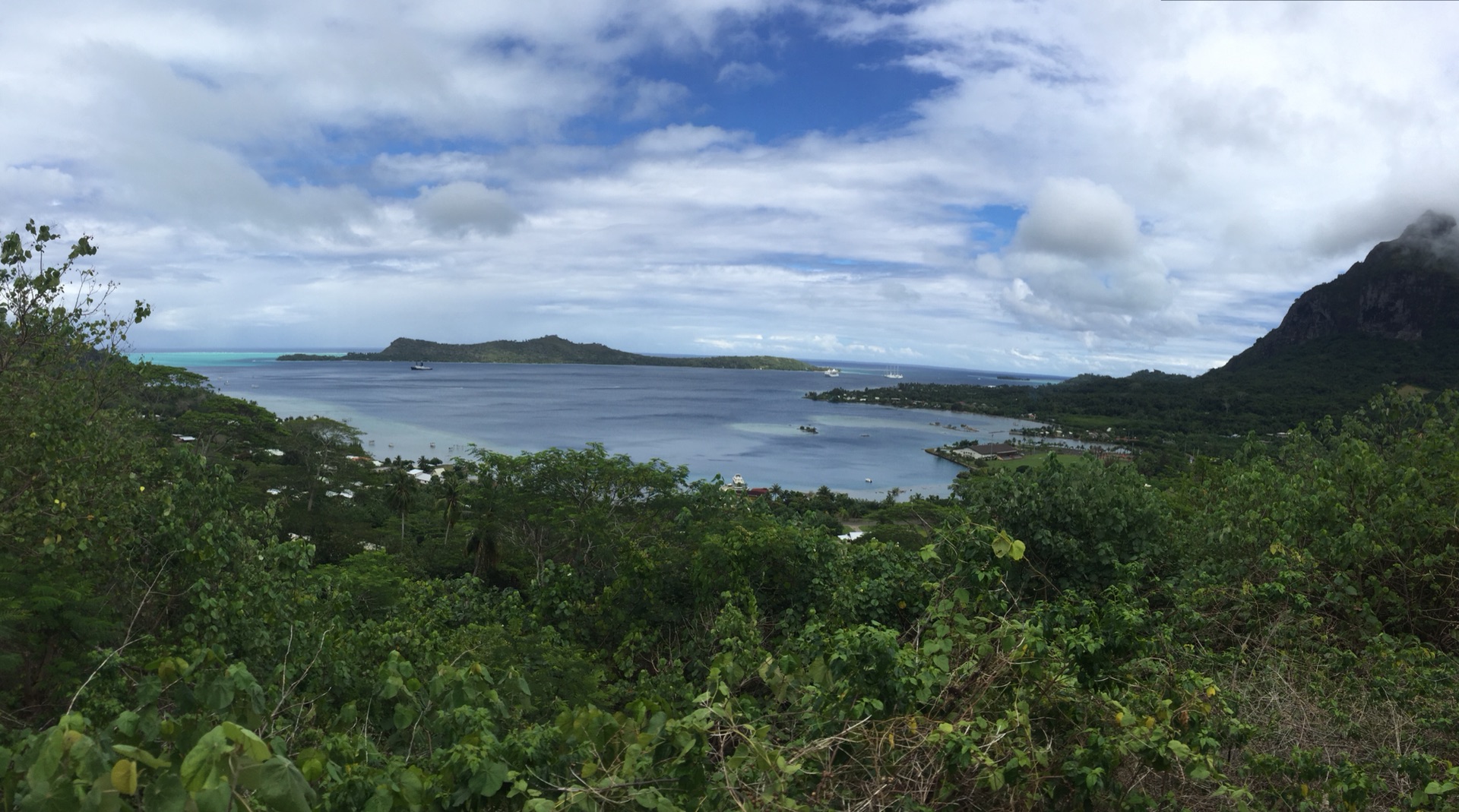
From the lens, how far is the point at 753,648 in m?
5.94

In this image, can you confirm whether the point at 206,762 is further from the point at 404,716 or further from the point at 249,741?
the point at 404,716

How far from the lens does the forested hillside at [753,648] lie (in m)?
2.41

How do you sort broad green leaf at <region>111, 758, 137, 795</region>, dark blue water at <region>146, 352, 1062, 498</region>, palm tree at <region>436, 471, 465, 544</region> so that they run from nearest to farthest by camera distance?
1. broad green leaf at <region>111, 758, 137, 795</region>
2. palm tree at <region>436, 471, 465, 544</region>
3. dark blue water at <region>146, 352, 1062, 498</region>

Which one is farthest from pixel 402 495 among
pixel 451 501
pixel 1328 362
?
pixel 1328 362

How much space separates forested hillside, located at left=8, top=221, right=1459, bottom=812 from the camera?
2.41 metres

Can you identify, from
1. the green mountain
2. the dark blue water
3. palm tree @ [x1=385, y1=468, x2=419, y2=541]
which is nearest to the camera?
palm tree @ [x1=385, y1=468, x2=419, y2=541]

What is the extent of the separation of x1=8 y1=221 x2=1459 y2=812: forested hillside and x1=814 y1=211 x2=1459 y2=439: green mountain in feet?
196

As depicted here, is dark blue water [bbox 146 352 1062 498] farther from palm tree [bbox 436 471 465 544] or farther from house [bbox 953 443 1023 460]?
palm tree [bbox 436 471 465 544]

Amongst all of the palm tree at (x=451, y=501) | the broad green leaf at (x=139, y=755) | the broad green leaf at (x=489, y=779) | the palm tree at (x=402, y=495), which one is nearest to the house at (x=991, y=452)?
the palm tree at (x=402, y=495)

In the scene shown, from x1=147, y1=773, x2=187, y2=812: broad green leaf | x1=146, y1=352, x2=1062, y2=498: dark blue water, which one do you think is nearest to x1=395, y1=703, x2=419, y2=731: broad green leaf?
x1=147, y1=773, x2=187, y2=812: broad green leaf

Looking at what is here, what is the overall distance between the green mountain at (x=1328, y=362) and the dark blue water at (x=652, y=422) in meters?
14.6

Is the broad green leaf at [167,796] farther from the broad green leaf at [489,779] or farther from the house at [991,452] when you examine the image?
the house at [991,452]

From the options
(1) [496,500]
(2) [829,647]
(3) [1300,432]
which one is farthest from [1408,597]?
(1) [496,500]

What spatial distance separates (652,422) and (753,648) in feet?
226
